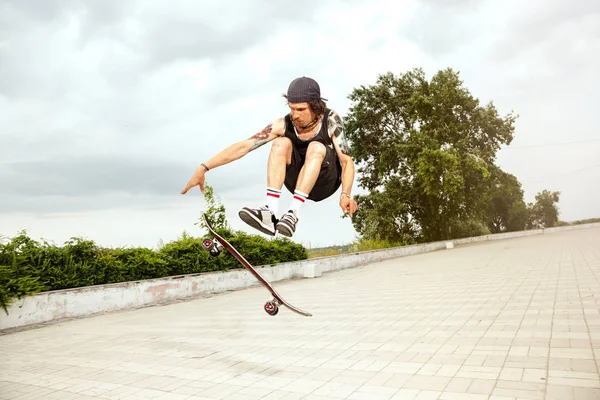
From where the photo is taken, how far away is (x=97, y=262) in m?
11.1

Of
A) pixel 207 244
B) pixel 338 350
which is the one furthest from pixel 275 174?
pixel 338 350

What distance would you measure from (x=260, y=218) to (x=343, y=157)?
2.03 feet

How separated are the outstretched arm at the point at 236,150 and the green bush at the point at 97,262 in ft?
17.8

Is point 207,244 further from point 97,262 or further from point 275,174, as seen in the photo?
point 97,262

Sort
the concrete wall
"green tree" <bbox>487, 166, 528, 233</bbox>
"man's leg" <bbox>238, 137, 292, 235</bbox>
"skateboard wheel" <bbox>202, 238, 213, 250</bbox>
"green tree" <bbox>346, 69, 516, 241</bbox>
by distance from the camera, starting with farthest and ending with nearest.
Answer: "green tree" <bbox>487, 166, 528, 233</bbox> → "green tree" <bbox>346, 69, 516, 241</bbox> → the concrete wall → "skateboard wheel" <bbox>202, 238, 213, 250</bbox> → "man's leg" <bbox>238, 137, 292, 235</bbox>

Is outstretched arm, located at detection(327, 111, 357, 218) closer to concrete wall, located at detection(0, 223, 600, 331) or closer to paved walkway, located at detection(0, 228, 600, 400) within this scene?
paved walkway, located at detection(0, 228, 600, 400)

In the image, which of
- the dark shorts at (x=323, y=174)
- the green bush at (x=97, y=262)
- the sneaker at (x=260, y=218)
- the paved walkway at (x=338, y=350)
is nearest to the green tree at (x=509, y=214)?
the green bush at (x=97, y=262)

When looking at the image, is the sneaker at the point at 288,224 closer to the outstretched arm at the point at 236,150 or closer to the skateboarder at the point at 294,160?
the skateboarder at the point at 294,160

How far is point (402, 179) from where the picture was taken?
22188 millimetres

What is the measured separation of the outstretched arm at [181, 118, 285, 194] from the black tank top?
0.04 meters

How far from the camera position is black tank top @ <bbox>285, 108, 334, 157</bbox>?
7.97 ft

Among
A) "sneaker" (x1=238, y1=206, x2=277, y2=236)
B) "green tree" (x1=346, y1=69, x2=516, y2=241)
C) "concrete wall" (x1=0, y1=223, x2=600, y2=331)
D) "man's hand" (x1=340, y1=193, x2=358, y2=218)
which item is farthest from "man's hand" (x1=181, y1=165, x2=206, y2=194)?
"green tree" (x1=346, y1=69, x2=516, y2=241)

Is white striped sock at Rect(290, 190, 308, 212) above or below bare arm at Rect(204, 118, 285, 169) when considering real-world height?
below

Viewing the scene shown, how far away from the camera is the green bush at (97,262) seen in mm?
9672
